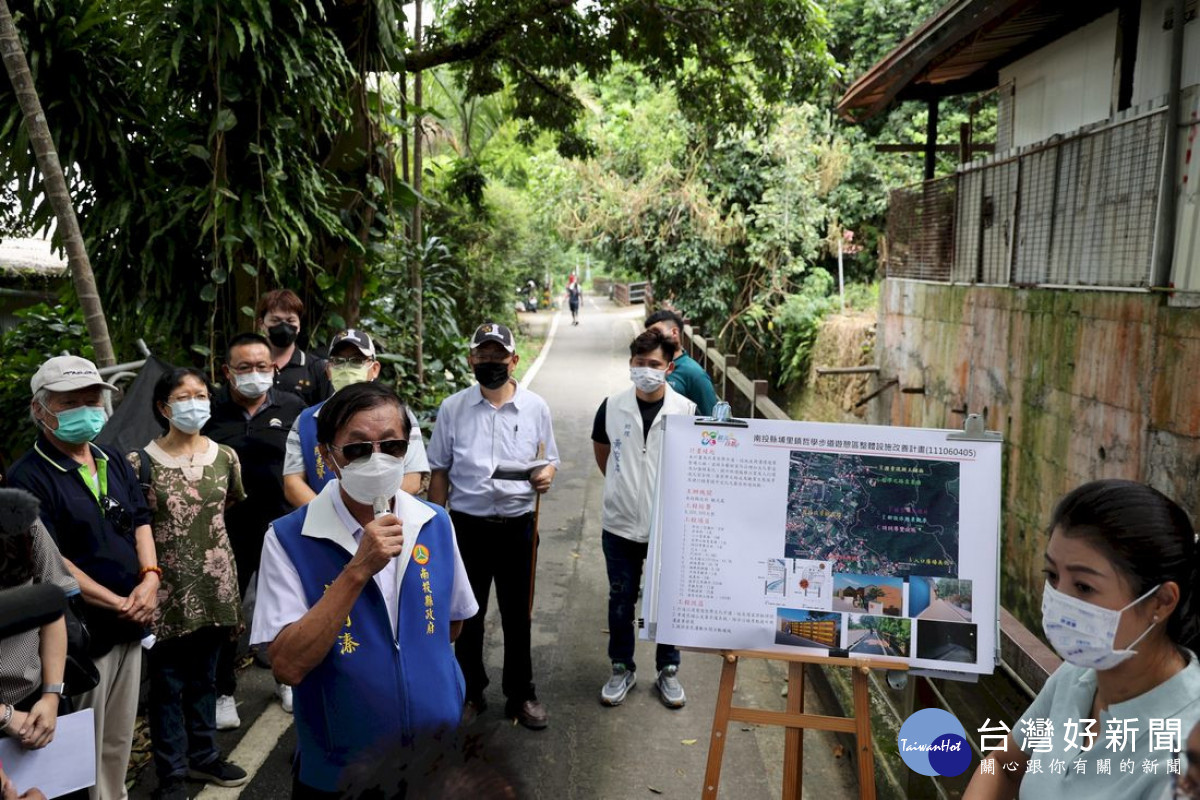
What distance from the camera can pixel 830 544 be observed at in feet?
10.4

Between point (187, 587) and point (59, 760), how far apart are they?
4.28ft

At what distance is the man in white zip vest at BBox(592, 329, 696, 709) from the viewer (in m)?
4.71

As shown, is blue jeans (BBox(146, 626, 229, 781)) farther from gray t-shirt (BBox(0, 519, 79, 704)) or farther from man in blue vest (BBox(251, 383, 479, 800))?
man in blue vest (BBox(251, 383, 479, 800))

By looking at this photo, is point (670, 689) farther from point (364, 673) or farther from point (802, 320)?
point (802, 320)

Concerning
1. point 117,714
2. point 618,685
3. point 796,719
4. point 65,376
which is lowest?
point 618,685

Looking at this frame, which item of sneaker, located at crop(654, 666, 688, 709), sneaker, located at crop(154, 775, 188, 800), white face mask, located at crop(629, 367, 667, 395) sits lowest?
sneaker, located at crop(654, 666, 688, 709)

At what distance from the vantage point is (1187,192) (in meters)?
6.05

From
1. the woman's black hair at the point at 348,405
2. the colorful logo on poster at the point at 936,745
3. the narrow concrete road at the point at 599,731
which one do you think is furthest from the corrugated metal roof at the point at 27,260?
the colorful logo on poster at the point at 936,745

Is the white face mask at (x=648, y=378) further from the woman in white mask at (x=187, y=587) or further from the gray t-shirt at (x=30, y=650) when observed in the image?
the gray t-shirt at (x=30, y=650)

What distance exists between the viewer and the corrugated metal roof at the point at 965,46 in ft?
26.3

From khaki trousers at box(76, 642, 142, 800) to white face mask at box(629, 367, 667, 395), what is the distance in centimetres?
259

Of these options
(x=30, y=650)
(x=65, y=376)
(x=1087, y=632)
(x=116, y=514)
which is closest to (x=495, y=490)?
(x=116, y=514)

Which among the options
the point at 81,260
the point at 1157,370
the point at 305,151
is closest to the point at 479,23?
the point at 305,151

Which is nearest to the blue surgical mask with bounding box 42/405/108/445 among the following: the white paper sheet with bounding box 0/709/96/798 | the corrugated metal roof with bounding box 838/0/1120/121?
the white paper sheet with bounding box 0/709/96/798
